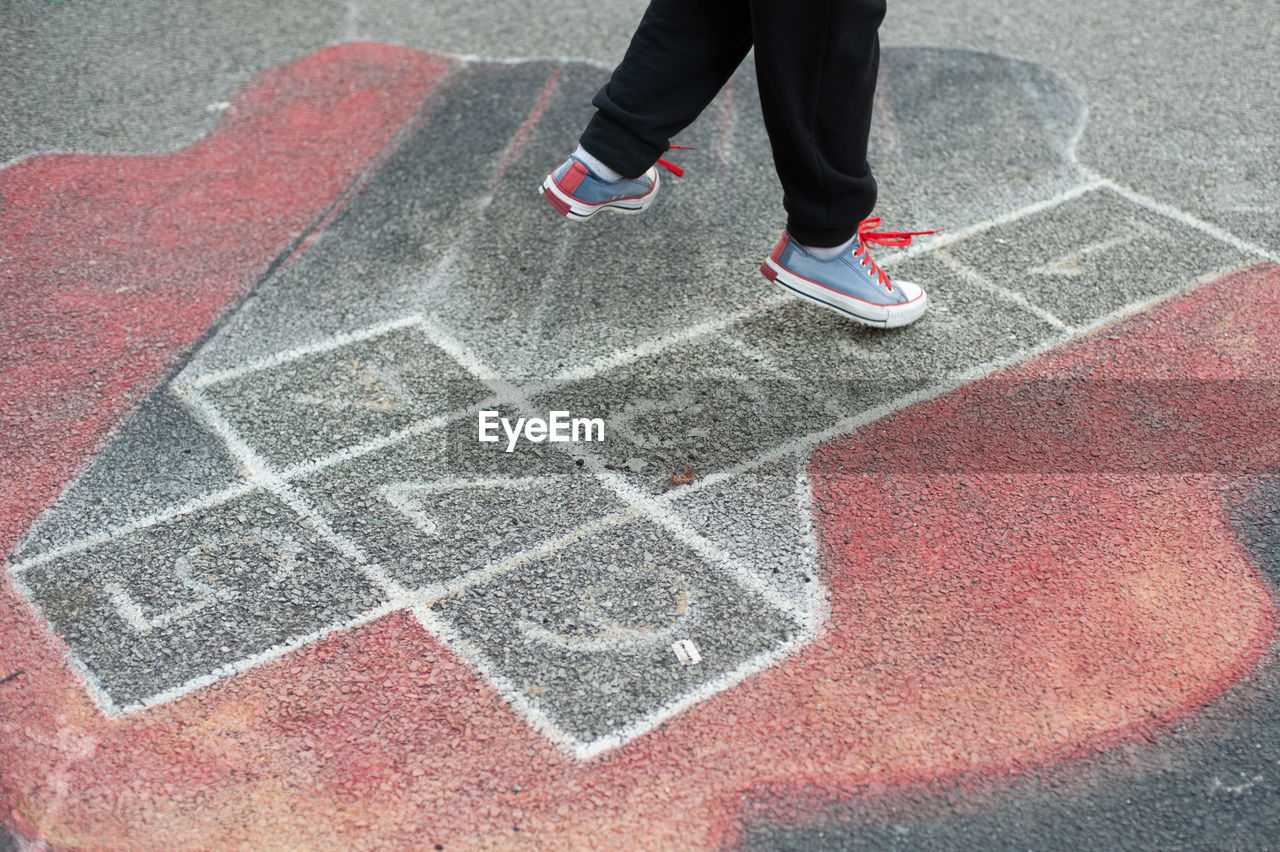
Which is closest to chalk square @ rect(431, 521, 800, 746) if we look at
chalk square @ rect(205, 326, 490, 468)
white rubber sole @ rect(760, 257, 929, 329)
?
chalk square @ rect(205, 326, 490, 468)

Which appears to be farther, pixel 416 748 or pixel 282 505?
pixel 282 505

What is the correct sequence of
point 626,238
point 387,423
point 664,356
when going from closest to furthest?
point 387,423, point 664,356, point 626,238

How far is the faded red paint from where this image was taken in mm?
2910

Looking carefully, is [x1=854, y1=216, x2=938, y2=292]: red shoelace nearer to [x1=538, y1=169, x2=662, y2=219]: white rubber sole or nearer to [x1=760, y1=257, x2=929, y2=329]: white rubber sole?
[x1=760, y1=257, x2=929, y2=329]: white rubber sole

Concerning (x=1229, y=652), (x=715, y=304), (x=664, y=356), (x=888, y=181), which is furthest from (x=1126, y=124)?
(x=1229, y=652)

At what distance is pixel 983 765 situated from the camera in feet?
6.77

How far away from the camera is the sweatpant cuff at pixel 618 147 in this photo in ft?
9.81

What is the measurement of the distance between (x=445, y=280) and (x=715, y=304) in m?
0.84

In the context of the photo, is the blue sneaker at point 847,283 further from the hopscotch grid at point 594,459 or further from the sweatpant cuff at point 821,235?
the hopscotch grid at point 594,459

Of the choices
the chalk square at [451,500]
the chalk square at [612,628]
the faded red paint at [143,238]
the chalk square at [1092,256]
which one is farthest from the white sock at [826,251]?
the faded red paint at [143,238]

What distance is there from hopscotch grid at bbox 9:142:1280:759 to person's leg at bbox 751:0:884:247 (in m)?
0.43

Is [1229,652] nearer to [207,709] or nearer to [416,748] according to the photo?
[416,748]

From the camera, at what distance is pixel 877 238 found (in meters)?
3.33

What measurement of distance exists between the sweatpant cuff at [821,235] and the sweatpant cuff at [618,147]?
442 mm
